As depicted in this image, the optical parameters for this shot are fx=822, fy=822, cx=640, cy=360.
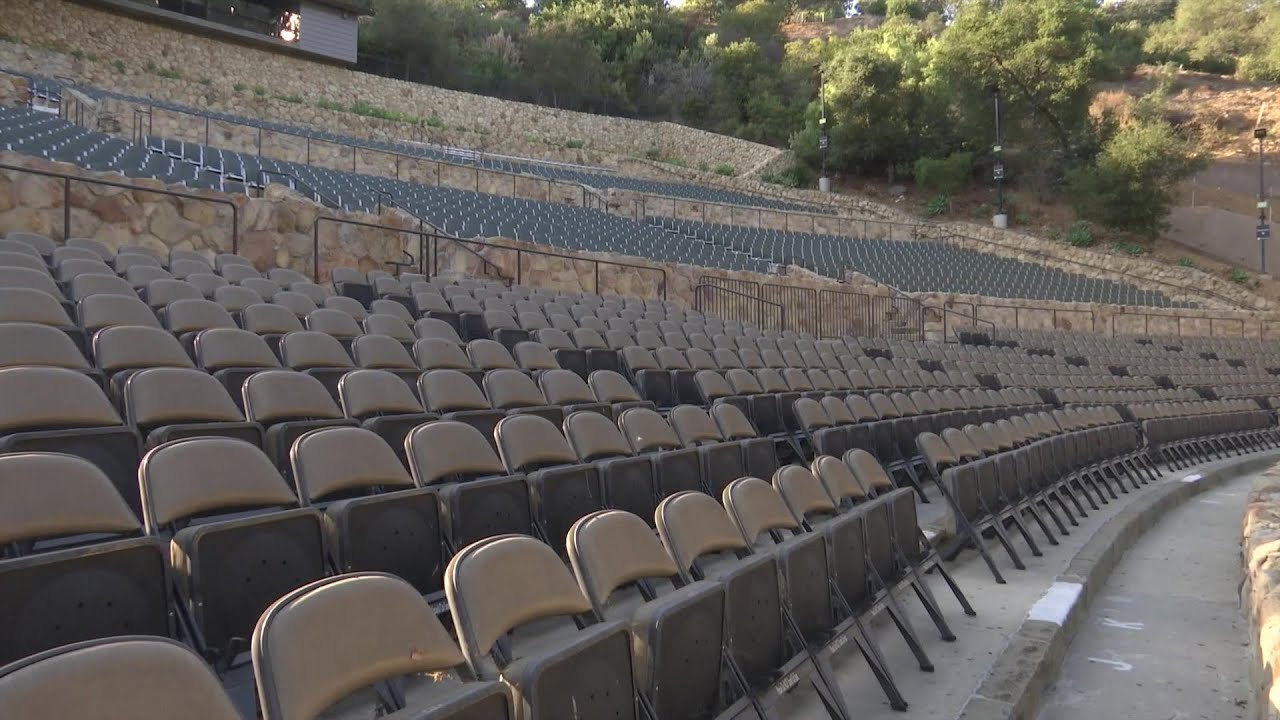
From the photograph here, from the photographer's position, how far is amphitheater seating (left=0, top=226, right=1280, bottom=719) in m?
1.91

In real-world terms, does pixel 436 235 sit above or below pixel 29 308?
above

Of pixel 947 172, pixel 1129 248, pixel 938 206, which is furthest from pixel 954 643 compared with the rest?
pixel 947 172

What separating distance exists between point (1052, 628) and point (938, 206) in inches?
1119

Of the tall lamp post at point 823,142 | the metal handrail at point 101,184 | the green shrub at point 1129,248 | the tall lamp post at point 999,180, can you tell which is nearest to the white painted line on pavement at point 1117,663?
the metal handrail at point 101,184

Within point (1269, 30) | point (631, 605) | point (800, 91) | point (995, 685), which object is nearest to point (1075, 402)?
point (995, 685)

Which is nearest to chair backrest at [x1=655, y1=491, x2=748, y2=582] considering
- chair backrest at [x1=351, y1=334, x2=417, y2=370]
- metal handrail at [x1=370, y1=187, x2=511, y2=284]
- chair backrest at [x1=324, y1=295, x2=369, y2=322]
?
chair backrest at [x1=351, y1=334, x2=417, y2=370]

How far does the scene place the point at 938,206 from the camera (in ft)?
97.6

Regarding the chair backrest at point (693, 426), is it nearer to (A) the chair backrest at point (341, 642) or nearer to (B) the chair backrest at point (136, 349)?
(B) the chair backrest at point (136, 349)

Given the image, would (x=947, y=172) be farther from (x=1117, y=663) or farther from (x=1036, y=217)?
(x=1117, y=663)

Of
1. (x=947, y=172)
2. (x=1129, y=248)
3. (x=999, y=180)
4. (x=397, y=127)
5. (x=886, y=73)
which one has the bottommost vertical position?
(x=1129, y=248)

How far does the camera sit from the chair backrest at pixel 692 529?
8.94 ft

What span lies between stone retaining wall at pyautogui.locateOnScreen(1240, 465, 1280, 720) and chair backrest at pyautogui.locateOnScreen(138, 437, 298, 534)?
123 inches

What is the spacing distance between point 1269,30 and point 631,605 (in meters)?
53.7

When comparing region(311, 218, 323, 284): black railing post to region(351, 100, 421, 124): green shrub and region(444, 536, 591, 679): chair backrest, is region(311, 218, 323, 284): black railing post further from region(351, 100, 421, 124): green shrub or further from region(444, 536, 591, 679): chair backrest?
region(351, 100, 421, 124): green shrub
